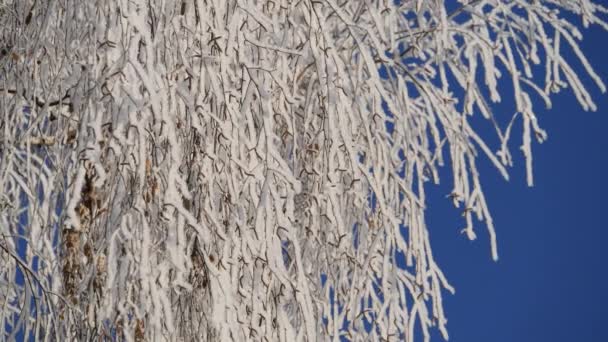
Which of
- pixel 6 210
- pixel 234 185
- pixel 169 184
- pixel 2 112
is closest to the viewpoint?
pixel 169 184

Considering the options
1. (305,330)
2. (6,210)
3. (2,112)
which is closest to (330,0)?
(305,330)

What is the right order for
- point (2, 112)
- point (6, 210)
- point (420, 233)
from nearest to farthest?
1. point (420, 233)
2. point (2, 112)
3. point (6, 210)

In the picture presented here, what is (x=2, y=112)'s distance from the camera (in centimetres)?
292

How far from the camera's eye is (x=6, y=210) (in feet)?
12.0

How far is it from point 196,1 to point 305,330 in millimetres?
783

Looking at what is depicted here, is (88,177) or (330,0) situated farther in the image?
(88,177)

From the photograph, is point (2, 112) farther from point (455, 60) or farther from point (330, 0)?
point (455, 60)

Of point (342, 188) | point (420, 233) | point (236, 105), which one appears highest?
point (236, 105)

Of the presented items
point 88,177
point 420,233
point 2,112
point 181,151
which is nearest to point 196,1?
point 181,151

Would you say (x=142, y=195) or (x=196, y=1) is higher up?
(x=196, y=1)

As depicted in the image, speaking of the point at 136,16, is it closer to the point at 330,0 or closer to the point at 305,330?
the point at 330,0

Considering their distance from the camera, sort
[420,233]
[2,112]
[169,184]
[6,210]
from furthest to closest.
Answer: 1. [6,210]
2. [2,112]
3. [420,233]
4. [169,184]

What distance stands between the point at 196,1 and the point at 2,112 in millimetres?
952

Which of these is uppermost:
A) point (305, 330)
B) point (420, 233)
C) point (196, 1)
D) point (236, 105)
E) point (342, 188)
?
point (196, 1)
